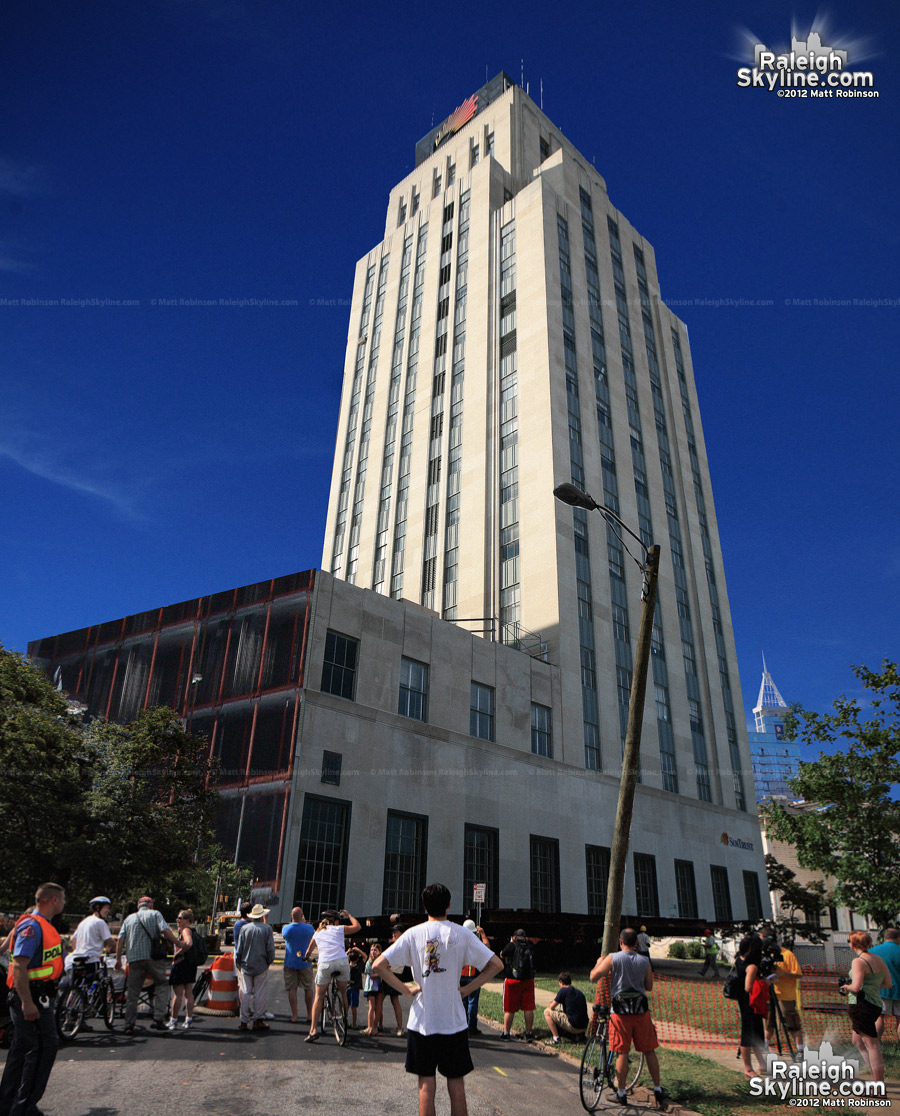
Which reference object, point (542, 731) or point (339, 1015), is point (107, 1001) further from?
point (542, 731)

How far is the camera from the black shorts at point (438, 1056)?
5.99 m

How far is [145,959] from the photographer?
12.6 meters

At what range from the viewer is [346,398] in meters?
67.9

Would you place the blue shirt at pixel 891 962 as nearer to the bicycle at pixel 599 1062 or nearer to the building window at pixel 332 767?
the bicycle at pixel 599 1062

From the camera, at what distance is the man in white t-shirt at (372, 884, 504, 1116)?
19.6 feet

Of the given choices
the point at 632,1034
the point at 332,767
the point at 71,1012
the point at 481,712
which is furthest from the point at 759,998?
the point at 481,712

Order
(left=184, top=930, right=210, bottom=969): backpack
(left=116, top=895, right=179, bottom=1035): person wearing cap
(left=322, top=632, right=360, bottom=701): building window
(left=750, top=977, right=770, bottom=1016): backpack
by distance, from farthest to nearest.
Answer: (left=322, top=632, right=360, bottom=701): building window < (left=184, top=930, right=210, bottom=969): backpack < (left=116, top=895, right=179, bottom=1035): person wearing cap < (left=750, top=977, right=770, bottom=1016): backpack

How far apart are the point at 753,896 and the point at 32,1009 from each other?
2165 inches

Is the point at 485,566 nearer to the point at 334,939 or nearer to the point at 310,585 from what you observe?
the point at 310,585

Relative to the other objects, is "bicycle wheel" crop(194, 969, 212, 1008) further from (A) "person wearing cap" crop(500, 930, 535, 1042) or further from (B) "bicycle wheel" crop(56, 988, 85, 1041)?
(A) "person wearing cap" crop(500, 930, 535, 1042)

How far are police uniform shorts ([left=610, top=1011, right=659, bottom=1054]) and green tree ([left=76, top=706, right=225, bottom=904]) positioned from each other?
794 inches

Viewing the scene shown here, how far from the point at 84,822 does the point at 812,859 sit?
81.3ft

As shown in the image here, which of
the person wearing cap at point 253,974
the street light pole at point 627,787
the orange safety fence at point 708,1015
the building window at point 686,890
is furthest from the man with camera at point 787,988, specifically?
the building window at point 686,890

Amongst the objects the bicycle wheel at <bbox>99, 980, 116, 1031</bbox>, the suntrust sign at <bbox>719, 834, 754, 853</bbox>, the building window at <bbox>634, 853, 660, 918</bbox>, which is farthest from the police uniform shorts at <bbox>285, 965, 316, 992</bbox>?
the suntrust sign at <bbox>719, 834, 754, 853</bbox>
